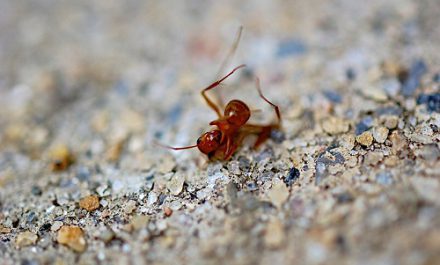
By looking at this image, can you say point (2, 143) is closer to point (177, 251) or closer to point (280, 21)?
point (177, 251)

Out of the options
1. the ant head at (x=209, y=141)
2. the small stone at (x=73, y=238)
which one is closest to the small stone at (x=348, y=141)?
the ant head at (x=209, y=141)

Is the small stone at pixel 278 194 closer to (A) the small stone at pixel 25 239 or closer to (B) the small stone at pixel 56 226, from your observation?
(B) the small stone at pixel 56 226

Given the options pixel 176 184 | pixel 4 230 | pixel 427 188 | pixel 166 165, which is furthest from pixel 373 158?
pixel 4 230

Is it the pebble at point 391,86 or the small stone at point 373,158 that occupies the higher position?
the pebble at point 391,86

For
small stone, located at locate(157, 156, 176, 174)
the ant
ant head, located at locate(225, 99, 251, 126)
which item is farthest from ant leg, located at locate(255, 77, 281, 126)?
small stone, located at locate(157, 156, 176, 174)

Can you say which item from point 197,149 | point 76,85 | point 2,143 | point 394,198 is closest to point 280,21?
point 197,149

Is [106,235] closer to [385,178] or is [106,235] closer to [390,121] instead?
[385,178]

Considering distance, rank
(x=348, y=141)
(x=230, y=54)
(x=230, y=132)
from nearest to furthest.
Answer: (x=348, y=141), (x=230, y=132), (x=230, y=54)
